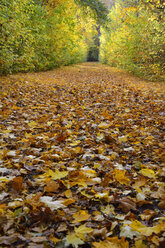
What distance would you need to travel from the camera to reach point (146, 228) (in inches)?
57.1

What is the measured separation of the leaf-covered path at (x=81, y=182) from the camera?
1406 mm

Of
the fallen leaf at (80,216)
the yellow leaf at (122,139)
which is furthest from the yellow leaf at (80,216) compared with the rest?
the yellow leaf at (122,139)

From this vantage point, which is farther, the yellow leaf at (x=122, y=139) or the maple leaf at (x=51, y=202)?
the yellow leaf at (x=122, y=139)

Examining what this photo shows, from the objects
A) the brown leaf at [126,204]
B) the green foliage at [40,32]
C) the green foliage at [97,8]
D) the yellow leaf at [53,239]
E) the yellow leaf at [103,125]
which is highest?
the green foliage at [97,8]

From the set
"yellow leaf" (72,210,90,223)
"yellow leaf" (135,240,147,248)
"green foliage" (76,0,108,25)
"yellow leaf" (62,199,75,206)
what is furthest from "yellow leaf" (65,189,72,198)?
"green foliage" (76,0,108,25)

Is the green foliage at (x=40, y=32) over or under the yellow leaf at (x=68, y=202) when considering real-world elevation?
over

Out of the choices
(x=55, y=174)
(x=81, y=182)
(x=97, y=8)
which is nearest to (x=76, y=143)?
(x=55, y=174)

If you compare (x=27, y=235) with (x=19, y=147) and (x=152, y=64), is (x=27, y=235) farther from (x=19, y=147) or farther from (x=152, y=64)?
(x=152, y=64)

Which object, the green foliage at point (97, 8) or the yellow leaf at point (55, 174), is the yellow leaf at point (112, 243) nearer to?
the yellow leaf at point (55, 174)

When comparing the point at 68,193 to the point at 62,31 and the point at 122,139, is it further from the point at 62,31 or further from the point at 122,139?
the point at 62,31

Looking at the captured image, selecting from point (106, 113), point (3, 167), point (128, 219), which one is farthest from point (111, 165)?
point (106, 113)

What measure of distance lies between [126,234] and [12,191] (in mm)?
995

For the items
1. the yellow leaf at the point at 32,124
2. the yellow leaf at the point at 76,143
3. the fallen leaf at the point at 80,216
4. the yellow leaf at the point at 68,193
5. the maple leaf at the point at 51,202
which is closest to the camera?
the fallen leaf at the point at 80,216

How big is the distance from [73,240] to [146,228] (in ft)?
1.65
